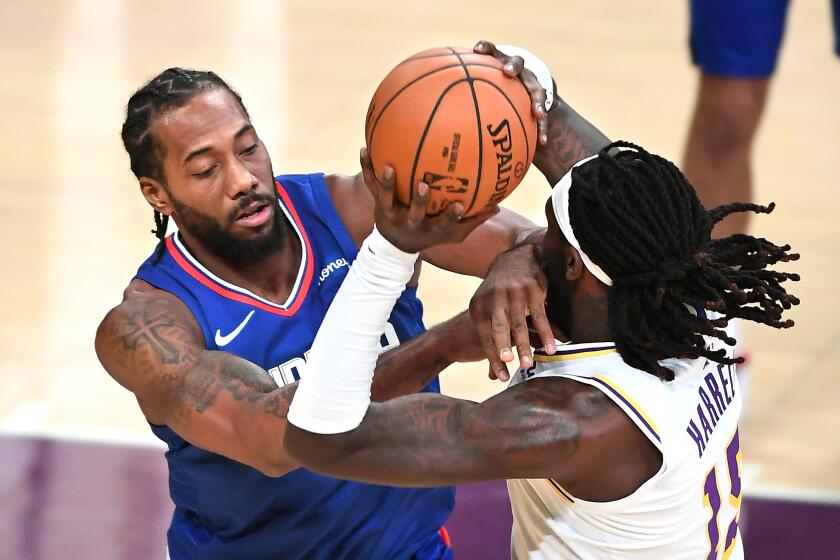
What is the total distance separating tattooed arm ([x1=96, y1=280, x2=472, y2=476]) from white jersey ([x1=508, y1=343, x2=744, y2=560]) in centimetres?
27

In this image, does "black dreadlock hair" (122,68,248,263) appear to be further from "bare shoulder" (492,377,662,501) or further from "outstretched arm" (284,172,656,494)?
"bare shoulder" (492,377,662,501)

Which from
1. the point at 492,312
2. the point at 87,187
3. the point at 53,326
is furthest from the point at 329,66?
the point at 492,312

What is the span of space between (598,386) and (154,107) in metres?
1.32

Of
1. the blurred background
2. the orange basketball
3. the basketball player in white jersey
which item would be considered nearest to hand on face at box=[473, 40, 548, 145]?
the orange basketball

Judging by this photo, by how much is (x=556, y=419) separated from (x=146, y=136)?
132cm

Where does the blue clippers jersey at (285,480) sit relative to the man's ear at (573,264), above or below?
below

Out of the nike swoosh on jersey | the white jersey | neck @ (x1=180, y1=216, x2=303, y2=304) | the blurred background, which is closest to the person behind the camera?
the white jersey

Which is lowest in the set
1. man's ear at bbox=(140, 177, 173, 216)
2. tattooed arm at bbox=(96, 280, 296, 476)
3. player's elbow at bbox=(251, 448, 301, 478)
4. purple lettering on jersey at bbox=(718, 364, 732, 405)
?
player's elbow at bbox=(251, 448, 301, 478)

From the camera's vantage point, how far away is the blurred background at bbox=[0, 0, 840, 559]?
5.13 m

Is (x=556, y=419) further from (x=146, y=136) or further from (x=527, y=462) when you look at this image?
(x=146, y=136)

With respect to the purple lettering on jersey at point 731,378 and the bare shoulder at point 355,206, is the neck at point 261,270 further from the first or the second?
the purple lettering on jersey at point 731,378

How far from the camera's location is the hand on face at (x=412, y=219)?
249 centimetres

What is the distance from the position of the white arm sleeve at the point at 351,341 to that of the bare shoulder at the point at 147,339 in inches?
23.0

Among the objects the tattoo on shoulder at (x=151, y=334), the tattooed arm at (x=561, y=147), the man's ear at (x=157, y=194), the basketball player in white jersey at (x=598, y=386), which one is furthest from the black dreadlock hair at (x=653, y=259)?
the man's ear at (x=157, y=194)
